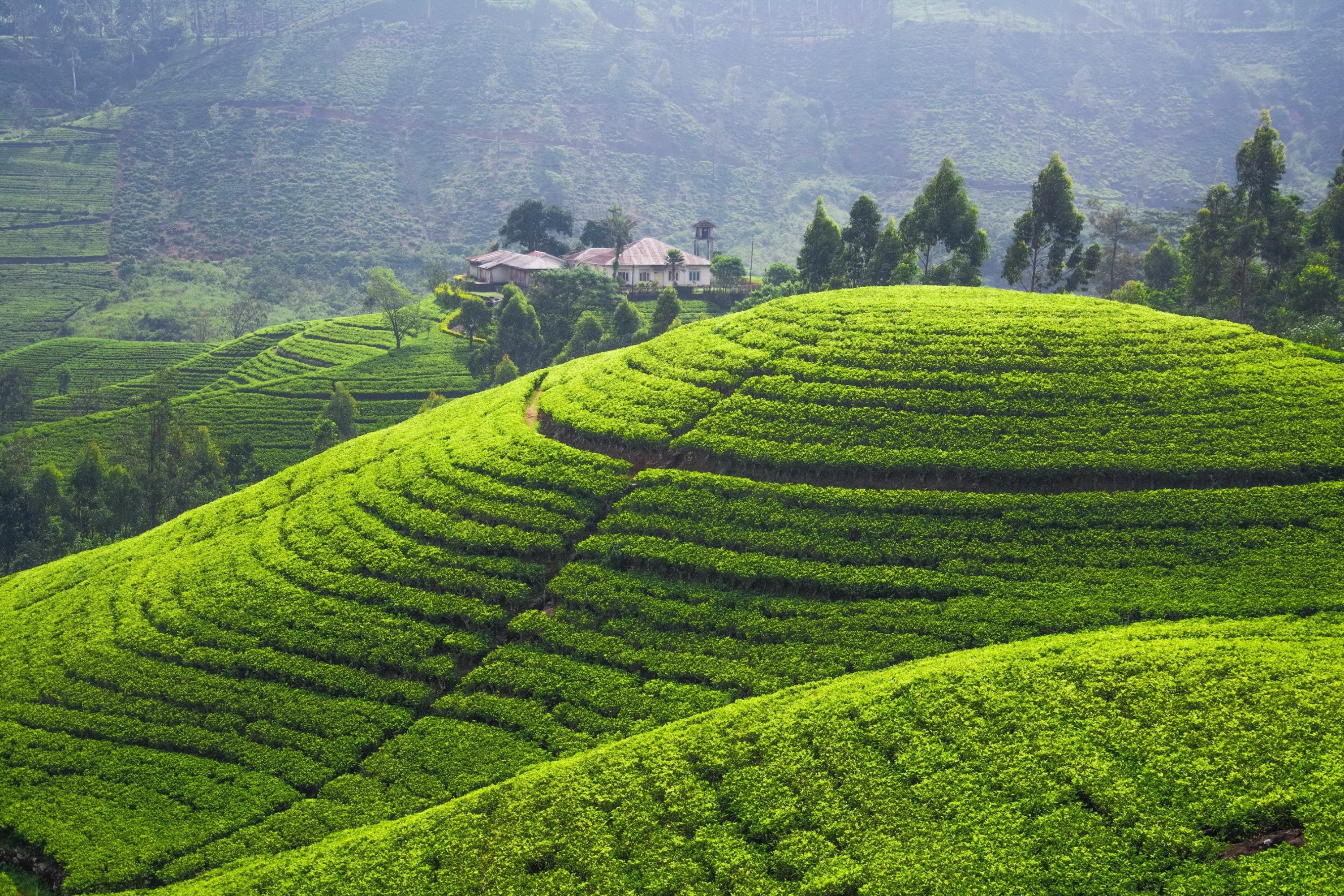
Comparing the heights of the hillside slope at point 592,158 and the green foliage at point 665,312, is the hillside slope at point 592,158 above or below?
above

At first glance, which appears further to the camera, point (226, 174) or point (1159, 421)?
point (226, 174)

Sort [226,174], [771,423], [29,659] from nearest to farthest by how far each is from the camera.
A: [29,659], [771,423], [226,174]

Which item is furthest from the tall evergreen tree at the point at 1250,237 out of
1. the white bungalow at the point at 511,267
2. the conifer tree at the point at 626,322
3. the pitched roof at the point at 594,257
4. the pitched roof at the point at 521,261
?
the pitched roof at the point at 521,261

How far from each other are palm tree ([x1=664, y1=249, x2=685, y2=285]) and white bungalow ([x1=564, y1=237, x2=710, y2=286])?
9 centimetres

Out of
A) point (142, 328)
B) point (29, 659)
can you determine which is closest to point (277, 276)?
point (142, 328)

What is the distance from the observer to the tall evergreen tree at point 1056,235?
57.8m

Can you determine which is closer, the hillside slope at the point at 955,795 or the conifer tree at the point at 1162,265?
the hillside slope at the point at 955,795

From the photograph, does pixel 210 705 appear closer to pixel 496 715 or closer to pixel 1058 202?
pixel 496 715

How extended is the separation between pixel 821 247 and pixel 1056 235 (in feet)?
49.4

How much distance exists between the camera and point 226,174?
161750 mm

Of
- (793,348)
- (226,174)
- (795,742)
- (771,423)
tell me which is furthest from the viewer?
(226,174)

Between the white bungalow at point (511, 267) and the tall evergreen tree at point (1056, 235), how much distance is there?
164 feet

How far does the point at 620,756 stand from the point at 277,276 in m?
134

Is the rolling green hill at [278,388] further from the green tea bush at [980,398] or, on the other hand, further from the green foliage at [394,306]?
the green tea bush at [980,398]
